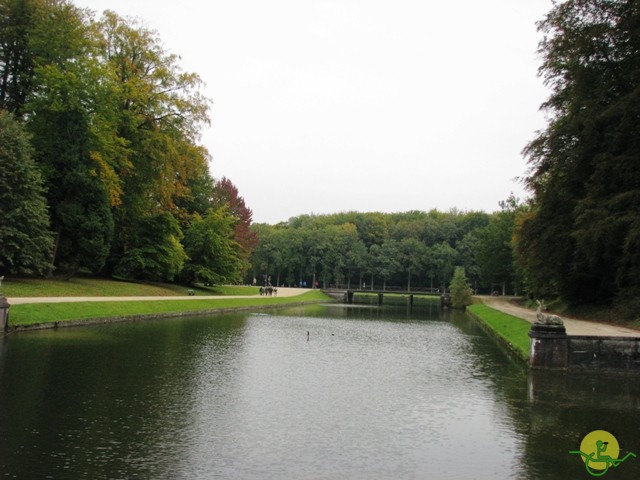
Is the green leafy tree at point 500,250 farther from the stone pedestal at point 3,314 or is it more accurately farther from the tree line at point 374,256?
the stone pedestal at point 3,314

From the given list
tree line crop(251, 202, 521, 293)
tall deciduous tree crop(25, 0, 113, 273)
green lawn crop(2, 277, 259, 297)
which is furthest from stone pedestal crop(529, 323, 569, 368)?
tree line crop(251, 202, 521, 293)

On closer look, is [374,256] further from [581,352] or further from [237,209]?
[581,352]

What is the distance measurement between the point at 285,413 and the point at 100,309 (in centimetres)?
2017

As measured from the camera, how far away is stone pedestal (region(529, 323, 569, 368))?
59.8 feet

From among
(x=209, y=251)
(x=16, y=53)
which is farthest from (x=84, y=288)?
(x=209, y=251)

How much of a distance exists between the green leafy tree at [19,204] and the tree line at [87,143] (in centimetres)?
7

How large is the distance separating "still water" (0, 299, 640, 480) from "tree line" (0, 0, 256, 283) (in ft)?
48.8

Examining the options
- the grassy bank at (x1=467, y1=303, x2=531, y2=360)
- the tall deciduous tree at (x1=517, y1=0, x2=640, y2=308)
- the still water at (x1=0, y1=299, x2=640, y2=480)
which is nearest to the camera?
the still water at (x1=0, y1=299, x2=640, y2=480)

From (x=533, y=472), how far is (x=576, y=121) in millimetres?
23841

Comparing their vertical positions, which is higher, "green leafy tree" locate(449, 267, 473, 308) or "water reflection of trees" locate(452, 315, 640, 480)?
"green leafy tree" locate(449, 267, 473, 308)

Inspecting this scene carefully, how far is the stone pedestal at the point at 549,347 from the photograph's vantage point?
18.2m

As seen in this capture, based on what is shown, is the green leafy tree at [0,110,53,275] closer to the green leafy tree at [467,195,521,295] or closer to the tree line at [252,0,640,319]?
the tree line at [252,0,640,319]

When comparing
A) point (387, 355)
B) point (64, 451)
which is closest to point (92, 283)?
point (387, 355)

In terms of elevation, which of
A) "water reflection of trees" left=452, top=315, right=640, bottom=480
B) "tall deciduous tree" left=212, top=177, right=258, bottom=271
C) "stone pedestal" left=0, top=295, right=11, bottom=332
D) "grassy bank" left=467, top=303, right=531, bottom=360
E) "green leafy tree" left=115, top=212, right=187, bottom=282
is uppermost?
"tall deciduous tree" left=212, top=177, right=258, bottom=271
